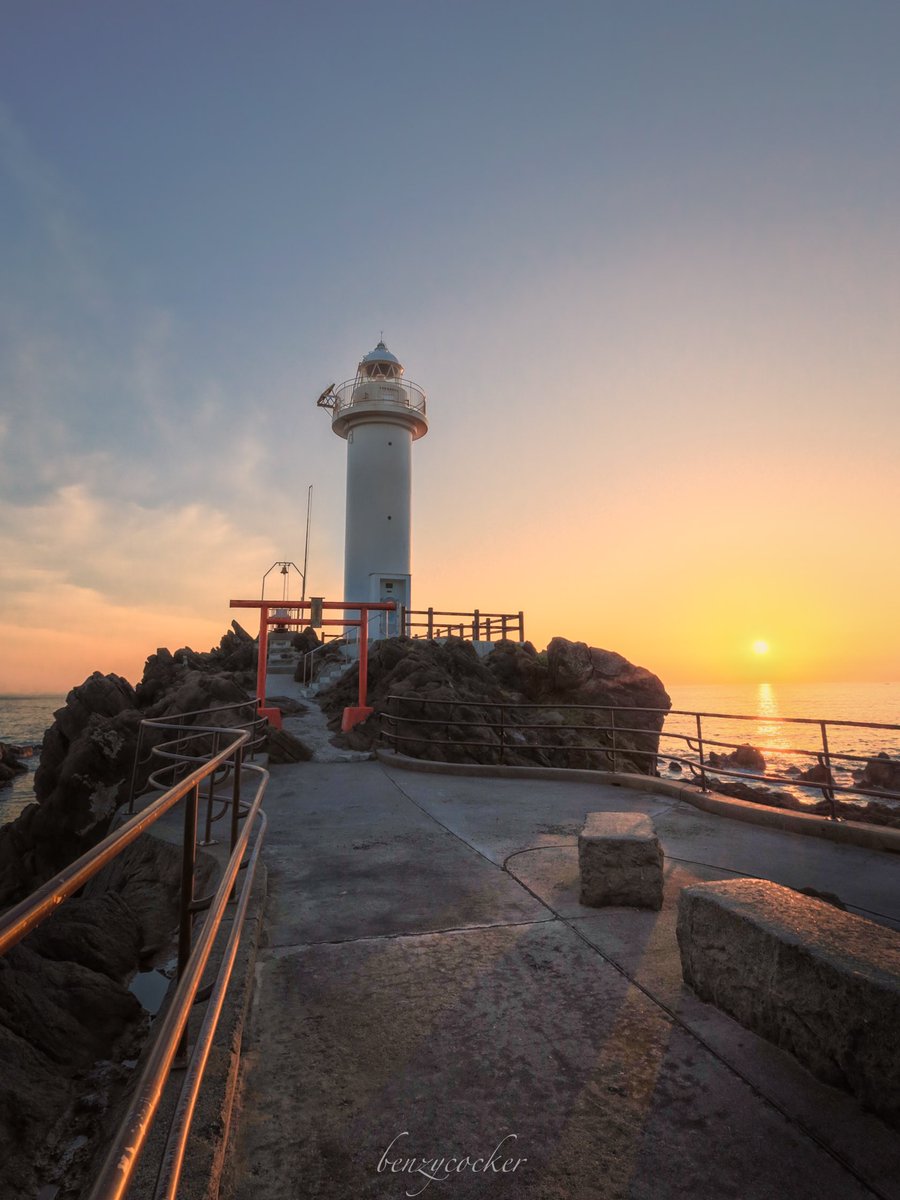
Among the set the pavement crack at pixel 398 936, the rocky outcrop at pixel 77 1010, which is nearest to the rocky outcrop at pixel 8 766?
the rocky outcrop at pixel 77 1010

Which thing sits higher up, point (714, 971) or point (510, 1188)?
point (714, 971)

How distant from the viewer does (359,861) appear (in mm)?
5895

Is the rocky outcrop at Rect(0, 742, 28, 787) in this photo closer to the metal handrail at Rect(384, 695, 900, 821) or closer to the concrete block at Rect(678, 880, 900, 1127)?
the metal handrail at Rect(384, 695, 900, 821)

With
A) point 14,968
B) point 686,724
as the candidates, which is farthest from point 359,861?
point 686,724

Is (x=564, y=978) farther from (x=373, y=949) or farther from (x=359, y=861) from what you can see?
(x=359, y=861)

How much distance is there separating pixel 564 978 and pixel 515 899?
4.07ft

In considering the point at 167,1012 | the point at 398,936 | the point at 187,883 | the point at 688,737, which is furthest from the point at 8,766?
the point at 167,1012

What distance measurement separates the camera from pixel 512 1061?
2867mm

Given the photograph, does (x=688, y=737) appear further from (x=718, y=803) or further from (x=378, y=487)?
(x=378, y=487)

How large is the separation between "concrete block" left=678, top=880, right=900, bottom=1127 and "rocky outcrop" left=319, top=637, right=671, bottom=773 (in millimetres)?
6534

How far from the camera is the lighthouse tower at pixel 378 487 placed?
28.2 metres

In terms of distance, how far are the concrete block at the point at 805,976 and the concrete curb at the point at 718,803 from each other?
3669 millimetres

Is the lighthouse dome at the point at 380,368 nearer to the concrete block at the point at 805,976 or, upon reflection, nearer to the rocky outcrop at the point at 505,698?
the rocky outcrop at the point at 505,698

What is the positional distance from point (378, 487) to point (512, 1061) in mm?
26936
